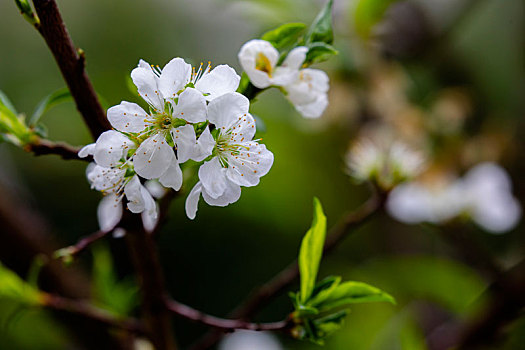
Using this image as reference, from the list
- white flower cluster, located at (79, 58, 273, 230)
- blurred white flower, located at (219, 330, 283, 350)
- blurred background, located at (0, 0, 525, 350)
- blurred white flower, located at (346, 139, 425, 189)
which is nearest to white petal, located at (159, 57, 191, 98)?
white flower cluster, located at (79, 58, 273, 230)

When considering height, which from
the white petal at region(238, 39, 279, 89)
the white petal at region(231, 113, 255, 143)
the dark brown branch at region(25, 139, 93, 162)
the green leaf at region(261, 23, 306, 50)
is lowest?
the white petal at region(231, 113, 255, 143)

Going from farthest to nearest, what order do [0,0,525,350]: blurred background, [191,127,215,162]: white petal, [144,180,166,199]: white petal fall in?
[0,0,525,350]: blurred background, [144,180,166,199]: white petal, [191,127,215,162]: white petal

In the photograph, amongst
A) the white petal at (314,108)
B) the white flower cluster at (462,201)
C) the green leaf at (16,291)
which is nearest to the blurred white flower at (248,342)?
the white flower cluster at (462,201)

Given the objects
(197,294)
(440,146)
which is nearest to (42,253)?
(197,294)

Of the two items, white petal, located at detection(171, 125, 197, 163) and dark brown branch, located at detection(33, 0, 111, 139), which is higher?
dark brown branch, located at detection(33, 0, 111, 139)

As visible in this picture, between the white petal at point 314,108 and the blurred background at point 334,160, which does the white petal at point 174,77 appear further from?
the blurred background at point 334,160

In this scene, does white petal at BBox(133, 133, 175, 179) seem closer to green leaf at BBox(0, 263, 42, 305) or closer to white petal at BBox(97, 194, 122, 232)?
white petal at BBox(97, 194, 122, 232)
